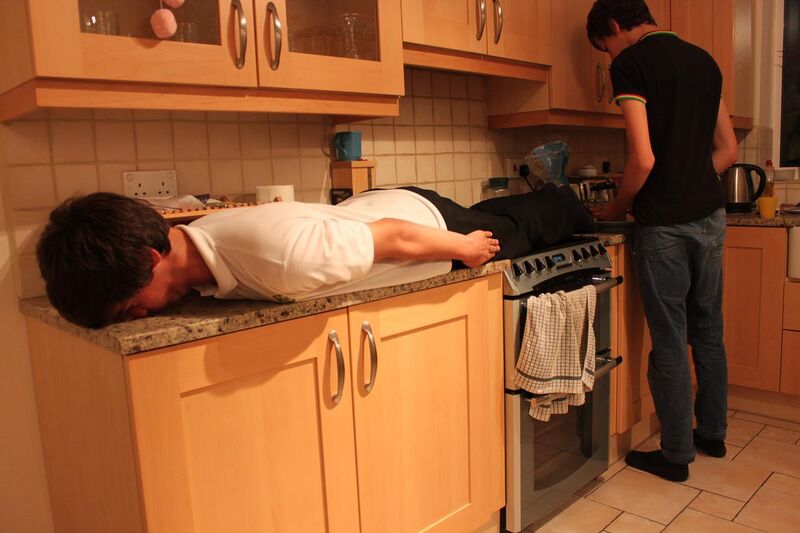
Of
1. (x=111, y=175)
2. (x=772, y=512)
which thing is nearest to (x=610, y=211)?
(x=772, y=512)

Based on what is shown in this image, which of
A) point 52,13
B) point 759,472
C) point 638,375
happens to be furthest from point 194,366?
point 759,472

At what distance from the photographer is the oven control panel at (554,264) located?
1.83 meters

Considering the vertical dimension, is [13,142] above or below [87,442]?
above

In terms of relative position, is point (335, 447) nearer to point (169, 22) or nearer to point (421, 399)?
point (421, 399)

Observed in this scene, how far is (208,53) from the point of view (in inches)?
57.8

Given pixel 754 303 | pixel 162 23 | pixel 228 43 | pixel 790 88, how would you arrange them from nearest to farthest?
pixel 162 23, pixel 228 43, pixel 754 303, pixel 790 88

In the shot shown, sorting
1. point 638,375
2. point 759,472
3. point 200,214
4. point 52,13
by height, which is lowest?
point 759,472

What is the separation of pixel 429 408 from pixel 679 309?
108 centimetres

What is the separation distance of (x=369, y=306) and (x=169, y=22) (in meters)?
0.76

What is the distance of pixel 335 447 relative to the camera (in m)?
1.41

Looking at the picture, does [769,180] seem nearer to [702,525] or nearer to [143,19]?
[702,525]

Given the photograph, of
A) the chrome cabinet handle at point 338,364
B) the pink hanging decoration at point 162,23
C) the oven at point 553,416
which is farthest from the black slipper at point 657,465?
the pink hanging decoration at point 162,23

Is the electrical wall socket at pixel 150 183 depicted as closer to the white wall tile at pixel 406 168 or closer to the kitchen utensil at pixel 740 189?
the white wall tile at pixel 406 168

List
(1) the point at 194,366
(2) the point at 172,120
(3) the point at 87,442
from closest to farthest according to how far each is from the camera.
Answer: (1) the point at 194,366 → (3) the point at 87,442 → (2) the point at 172,120
